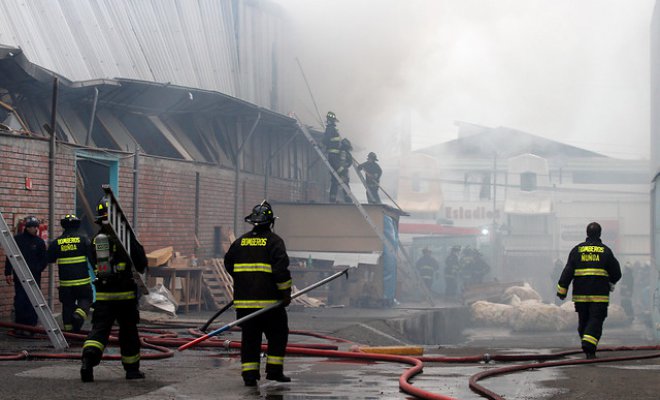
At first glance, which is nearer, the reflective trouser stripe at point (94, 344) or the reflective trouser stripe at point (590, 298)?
the reflective trouser stripe at point (94, 344)

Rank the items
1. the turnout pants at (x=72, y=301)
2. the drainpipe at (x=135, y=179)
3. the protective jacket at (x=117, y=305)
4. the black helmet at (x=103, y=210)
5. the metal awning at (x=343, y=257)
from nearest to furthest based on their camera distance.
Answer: the black helmet at (x=103, y=210) < the protective jacket at (x=117, y=305) < the turnout pants at (x=72, y=301) < the drainpipe at (x=135, y=179) < the metal awning at (x=343, y=257)

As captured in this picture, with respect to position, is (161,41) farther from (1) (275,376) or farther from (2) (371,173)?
(1) (275,376)

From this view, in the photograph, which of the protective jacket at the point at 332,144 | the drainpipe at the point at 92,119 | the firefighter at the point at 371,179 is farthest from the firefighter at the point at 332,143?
the drainpipe at the point at 92,119

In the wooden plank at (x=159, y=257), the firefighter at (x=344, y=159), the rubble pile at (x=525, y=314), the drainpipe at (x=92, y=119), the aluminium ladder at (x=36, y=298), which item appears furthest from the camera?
the firefighter at (x=344, y=159)

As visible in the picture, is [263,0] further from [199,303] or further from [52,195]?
[52,195]

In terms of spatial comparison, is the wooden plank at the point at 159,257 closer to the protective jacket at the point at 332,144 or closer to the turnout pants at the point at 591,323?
the protective jacket at the point at 332,144

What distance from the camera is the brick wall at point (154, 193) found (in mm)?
12641

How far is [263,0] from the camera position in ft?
78.3

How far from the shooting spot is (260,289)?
24.6ft

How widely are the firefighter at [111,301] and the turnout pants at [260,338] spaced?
0.86 m

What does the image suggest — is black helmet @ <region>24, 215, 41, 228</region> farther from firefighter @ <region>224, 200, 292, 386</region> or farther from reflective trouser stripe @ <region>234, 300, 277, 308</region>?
reflective trouser stripe @ <region>234, 300, 277, 308</region>

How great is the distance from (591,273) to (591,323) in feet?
1.64

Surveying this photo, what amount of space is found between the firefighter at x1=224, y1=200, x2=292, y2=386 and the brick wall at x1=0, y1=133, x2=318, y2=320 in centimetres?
558

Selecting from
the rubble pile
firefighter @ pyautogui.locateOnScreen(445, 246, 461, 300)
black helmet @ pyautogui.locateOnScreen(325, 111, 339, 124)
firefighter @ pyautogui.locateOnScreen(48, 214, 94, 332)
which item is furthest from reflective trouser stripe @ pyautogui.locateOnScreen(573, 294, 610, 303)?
firefighter @ pyautogui.locateOnScreen(445, 246, 461, 300)
